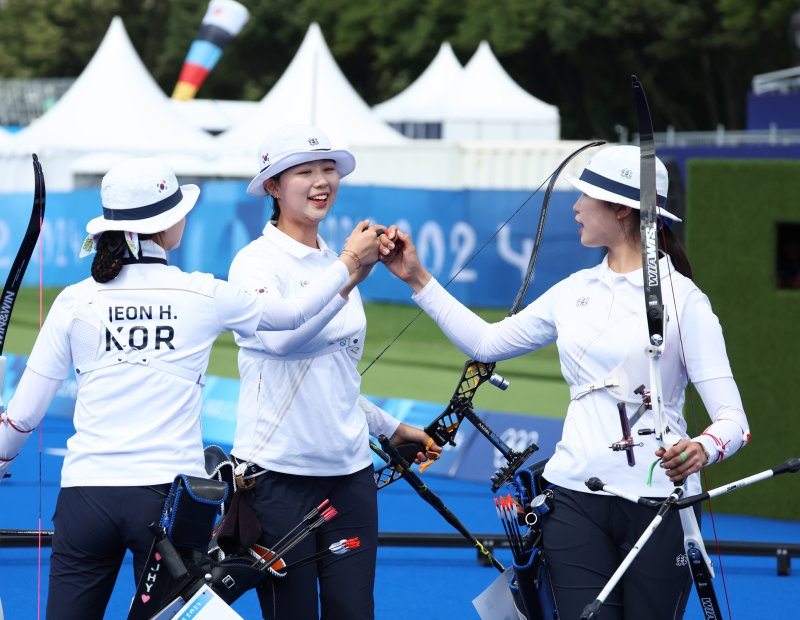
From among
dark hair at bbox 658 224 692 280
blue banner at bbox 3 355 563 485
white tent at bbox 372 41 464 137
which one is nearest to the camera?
dark hair at bbox 658 224 692 280

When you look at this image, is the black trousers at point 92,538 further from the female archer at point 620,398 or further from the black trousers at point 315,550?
the female archer at point 620,398

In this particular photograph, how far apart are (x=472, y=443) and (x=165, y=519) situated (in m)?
6.22

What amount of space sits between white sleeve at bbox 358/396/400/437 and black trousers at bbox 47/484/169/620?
0.99 meters

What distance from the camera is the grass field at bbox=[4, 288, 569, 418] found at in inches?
469

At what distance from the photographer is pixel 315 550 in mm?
4039

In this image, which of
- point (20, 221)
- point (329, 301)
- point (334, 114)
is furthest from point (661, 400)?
point (334, 114)

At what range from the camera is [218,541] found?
407 cm

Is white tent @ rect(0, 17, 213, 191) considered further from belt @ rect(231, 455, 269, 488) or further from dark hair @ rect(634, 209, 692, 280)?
dark hair @ rect(634, 209, 692, 280)

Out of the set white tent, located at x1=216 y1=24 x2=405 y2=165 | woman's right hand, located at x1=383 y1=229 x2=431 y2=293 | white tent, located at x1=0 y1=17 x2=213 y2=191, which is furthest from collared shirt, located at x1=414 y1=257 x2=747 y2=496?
white tent, located at x1=0 y1=17 x2=213 y2=191

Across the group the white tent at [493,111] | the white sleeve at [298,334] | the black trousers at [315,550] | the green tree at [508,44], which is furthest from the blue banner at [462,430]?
the green tree at [508,44]

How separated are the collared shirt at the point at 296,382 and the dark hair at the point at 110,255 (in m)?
0.39

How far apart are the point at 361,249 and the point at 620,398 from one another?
36.1 inches

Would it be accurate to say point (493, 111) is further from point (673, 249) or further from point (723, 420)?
point (723, 420)

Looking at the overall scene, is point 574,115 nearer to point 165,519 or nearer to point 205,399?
point 205,399
